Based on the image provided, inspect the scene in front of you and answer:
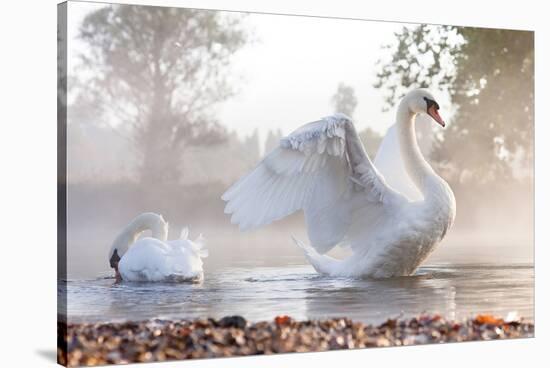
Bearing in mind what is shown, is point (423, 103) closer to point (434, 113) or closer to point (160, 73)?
point (434, 113)

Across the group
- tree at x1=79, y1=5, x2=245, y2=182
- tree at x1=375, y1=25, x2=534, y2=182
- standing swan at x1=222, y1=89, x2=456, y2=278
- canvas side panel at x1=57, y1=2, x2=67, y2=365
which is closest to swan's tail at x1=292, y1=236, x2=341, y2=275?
standing swan at x1=222, y1=89, x2=456, y2=278

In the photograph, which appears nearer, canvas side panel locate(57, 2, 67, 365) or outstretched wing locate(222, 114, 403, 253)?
canvas side panel locate(57, 2, 67, 365)

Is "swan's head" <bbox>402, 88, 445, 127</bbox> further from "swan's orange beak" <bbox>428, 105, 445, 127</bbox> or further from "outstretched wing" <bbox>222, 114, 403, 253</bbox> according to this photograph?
"outstretched wing" <bbox>222, 114, 403, 253</bbox>

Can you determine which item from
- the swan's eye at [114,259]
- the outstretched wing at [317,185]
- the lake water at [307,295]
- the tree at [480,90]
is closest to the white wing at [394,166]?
the outstretched wing at [317,185]

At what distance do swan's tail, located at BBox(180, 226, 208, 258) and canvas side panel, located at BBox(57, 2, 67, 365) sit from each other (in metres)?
0.87

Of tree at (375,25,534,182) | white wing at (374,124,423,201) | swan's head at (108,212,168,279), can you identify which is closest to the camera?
swan's head at (108,212,168,279)

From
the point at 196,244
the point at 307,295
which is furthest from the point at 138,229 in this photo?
the point at 307,295

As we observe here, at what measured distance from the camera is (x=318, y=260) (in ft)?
28.4

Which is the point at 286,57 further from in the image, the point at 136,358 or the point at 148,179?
the point at 136,358

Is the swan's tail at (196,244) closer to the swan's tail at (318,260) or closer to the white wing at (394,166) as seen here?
the swan's tail at (318,260)

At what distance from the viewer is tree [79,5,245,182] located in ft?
25.7

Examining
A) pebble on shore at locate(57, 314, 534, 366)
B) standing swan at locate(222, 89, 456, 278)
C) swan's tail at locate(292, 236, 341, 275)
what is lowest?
pebble on shore at locate(57, 314, 534, 366)

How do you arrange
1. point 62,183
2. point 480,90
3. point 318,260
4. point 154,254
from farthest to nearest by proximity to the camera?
1. point 480,90
2. point 318,260
3. point 154,254
4. point 62,183

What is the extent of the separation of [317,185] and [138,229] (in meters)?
1.47
